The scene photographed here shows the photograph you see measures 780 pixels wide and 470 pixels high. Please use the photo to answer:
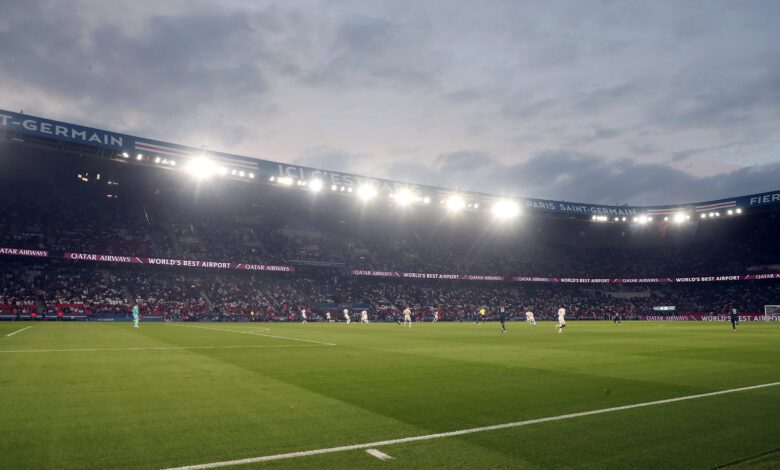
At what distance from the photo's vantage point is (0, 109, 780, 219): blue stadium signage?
122 ft

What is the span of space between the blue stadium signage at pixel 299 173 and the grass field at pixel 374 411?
29.7m

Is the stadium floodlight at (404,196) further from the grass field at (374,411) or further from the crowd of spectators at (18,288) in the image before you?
the grass field at (374,411)

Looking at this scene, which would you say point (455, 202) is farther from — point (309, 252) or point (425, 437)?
point (425, 437)

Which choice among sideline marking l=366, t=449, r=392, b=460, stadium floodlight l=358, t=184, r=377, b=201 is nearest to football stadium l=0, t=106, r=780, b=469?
sideline marking l=366, t=449, r=392, b=460

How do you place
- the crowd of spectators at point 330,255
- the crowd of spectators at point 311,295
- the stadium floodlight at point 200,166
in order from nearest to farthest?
the stadium floodlight at point 200,166
the crowd of spectators at point 311,295
the crowd of spectators at point 330,255

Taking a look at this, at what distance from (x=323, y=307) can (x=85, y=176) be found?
96.7ft

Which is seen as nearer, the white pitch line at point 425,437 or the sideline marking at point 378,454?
the white pitch line at point 425,437

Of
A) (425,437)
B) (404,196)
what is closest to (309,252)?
(404,196)

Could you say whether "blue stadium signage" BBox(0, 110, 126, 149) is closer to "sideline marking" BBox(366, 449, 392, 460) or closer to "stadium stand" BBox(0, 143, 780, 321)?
"stadium stand" BBox(0, 143, 780, 321)

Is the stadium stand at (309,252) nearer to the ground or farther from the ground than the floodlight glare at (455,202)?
nearer to the ground

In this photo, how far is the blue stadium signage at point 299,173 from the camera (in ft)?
122

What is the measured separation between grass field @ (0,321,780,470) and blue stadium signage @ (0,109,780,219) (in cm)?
2968

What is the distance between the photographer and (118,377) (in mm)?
11227

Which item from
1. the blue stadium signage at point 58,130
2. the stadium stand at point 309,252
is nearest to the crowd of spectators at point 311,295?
the stadium stand at point 309,252
